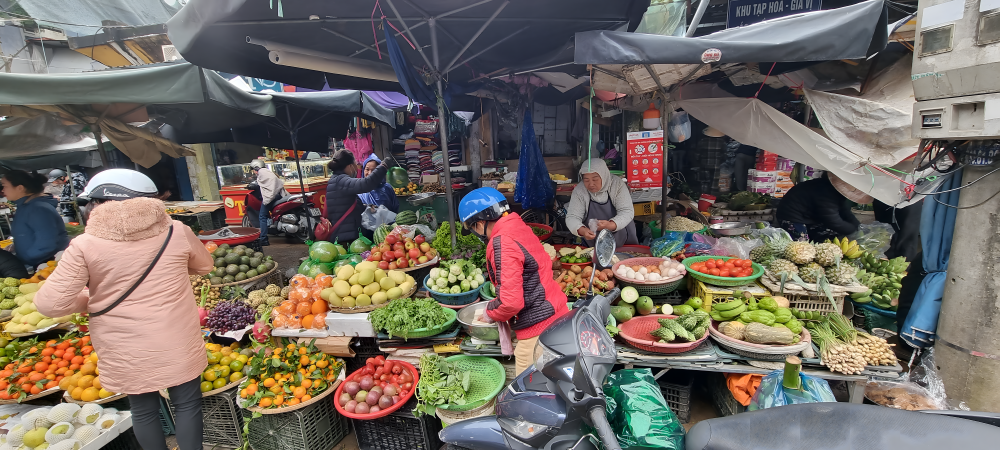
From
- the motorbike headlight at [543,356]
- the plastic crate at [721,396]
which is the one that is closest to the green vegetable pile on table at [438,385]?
the motorbike headlight at [543,356]

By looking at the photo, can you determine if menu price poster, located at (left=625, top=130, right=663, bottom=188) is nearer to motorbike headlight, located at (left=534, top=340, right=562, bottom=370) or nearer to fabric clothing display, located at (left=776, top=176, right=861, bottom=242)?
fabric clothing display, located at (left=776, top=176, right=861, bottom=242)

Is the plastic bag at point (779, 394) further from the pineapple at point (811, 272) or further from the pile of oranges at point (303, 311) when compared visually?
the pile of oranges at point (303, 311)

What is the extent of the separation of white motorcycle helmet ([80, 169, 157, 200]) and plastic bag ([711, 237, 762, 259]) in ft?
16.8

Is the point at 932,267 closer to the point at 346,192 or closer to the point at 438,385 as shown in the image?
the point at 438,385

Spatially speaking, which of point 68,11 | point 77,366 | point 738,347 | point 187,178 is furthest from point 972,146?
point 68,11

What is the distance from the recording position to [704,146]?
9.51 meters

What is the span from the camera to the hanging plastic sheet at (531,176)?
6.79 m

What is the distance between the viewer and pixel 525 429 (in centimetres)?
180

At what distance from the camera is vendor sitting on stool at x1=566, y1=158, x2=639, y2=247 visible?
4.79 metres

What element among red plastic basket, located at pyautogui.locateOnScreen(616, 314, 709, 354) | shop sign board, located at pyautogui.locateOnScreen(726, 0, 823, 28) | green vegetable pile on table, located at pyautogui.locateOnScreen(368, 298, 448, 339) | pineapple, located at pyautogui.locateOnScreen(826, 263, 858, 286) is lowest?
red plastic basket, located at pyautogui.locateOnScreen(616, 314, 709, 354)

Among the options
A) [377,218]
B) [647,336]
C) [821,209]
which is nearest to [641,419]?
[647,336]

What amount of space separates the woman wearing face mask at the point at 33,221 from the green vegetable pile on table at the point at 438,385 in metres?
5.10

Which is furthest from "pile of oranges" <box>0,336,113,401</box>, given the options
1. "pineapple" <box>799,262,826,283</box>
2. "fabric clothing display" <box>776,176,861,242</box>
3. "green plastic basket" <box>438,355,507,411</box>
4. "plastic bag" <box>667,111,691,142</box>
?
"fabric clothing display" <box>776,176,861,242</box>

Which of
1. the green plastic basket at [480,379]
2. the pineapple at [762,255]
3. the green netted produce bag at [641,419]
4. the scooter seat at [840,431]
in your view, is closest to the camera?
the scooter seat at [840,431]
